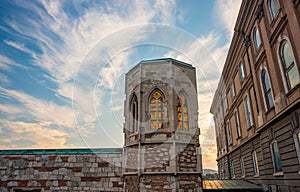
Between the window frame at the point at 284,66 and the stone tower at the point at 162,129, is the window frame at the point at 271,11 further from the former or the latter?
the stone tower at the point at 162,129

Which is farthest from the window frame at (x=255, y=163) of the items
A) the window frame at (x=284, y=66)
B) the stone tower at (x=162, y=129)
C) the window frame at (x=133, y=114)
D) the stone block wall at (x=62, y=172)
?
the stone block wall at (x=62, y=172)

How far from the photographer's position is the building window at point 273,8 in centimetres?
1093

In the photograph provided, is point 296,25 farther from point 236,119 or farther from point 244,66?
point 236,119

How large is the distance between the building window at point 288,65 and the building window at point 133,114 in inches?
300

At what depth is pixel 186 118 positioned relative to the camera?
1231 cm

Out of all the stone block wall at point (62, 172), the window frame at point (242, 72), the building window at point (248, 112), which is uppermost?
the window frame at point (242, 72)

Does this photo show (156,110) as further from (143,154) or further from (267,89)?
(267,89)

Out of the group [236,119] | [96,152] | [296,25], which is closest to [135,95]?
[96,152]

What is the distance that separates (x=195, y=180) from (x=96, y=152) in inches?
224

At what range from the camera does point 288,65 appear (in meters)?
10.1

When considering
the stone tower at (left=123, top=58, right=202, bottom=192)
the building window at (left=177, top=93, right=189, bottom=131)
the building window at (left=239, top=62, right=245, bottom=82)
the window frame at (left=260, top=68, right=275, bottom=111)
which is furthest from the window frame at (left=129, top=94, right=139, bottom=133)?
the building window at (left=239, top=62, right=245, bottom=82)

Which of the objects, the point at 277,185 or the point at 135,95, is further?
the point at 135,95

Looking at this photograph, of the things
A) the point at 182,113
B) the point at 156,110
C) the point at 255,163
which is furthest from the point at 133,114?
the point at 255,163

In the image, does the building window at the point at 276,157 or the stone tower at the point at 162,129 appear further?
the building window at the point at 276,157
